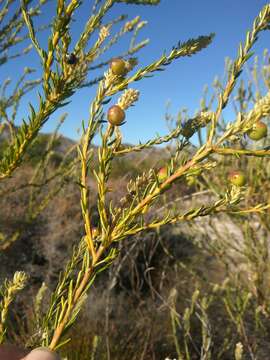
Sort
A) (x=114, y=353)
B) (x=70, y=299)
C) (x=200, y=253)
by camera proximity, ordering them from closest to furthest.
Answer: (x=70, y=299) → (x=114, y=353) → (x=200, y=253)

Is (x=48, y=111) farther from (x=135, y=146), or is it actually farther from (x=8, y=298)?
(x=8, y=298)

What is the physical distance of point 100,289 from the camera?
5113mm

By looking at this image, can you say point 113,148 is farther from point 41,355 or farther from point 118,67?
point 41,355

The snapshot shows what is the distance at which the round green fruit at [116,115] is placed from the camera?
0.89 meters

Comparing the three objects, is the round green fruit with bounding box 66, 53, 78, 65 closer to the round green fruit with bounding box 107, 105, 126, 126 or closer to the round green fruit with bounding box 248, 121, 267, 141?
the round green fruit with bounding box 107, 105, 126, 126

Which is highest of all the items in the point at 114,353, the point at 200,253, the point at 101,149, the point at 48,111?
the point at 48,111

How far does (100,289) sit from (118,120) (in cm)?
457

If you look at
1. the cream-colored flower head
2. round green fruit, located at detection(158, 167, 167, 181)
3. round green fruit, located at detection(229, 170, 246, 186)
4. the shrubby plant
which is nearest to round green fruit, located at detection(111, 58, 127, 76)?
the shrubby plant

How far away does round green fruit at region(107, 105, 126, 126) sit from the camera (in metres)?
0.89

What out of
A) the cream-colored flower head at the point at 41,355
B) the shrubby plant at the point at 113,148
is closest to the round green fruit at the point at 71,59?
the shrubby plant at the point at 113,148

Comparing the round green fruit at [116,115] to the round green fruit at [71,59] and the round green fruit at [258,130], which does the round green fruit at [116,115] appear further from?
the round green fruit at [258,130]

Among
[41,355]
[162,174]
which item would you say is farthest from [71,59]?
[41,355]

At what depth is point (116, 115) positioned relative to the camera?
0.89m

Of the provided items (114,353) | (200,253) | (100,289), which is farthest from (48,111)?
(200,253)
